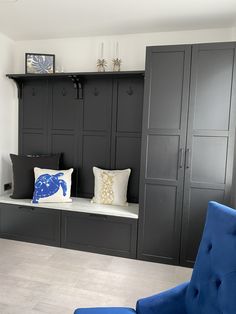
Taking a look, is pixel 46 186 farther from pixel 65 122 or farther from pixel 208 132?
pixel 208 132

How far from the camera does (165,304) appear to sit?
4.19 feet

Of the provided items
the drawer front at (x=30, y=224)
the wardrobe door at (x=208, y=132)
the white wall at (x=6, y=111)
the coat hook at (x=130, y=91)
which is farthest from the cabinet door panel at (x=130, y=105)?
the white wall at (x=6, y=111)

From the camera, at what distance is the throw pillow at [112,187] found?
9.75ft

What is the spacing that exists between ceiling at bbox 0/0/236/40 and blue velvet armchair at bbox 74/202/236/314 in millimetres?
1963

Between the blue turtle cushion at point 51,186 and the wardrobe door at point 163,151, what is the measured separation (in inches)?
37.0

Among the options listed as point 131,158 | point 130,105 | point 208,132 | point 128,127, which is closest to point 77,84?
point 130,105

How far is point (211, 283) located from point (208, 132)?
61.3 inches

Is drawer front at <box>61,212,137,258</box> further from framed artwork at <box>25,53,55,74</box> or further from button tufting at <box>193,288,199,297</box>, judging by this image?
framed artwork at <box>25,53,55,74</box>

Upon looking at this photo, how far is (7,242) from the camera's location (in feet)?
10.1

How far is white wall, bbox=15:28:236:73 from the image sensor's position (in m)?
2.89

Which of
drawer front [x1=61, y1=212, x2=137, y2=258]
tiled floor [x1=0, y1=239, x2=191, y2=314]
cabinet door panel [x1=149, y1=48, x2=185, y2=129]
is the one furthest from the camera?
drawer front [x1=61, y1=212, x2=137, y2=258]

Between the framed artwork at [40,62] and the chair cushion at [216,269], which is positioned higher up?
the framed artwork at [40,62]

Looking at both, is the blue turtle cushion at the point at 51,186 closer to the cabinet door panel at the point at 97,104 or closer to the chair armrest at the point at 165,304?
the cabinet door panel at the point at 97,104

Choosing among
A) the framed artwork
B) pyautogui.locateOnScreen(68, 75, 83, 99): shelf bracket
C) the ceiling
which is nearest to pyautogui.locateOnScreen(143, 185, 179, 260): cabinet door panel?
pyautogui.locateOnScreen(68, 75, 83, 99): shelf bracket
